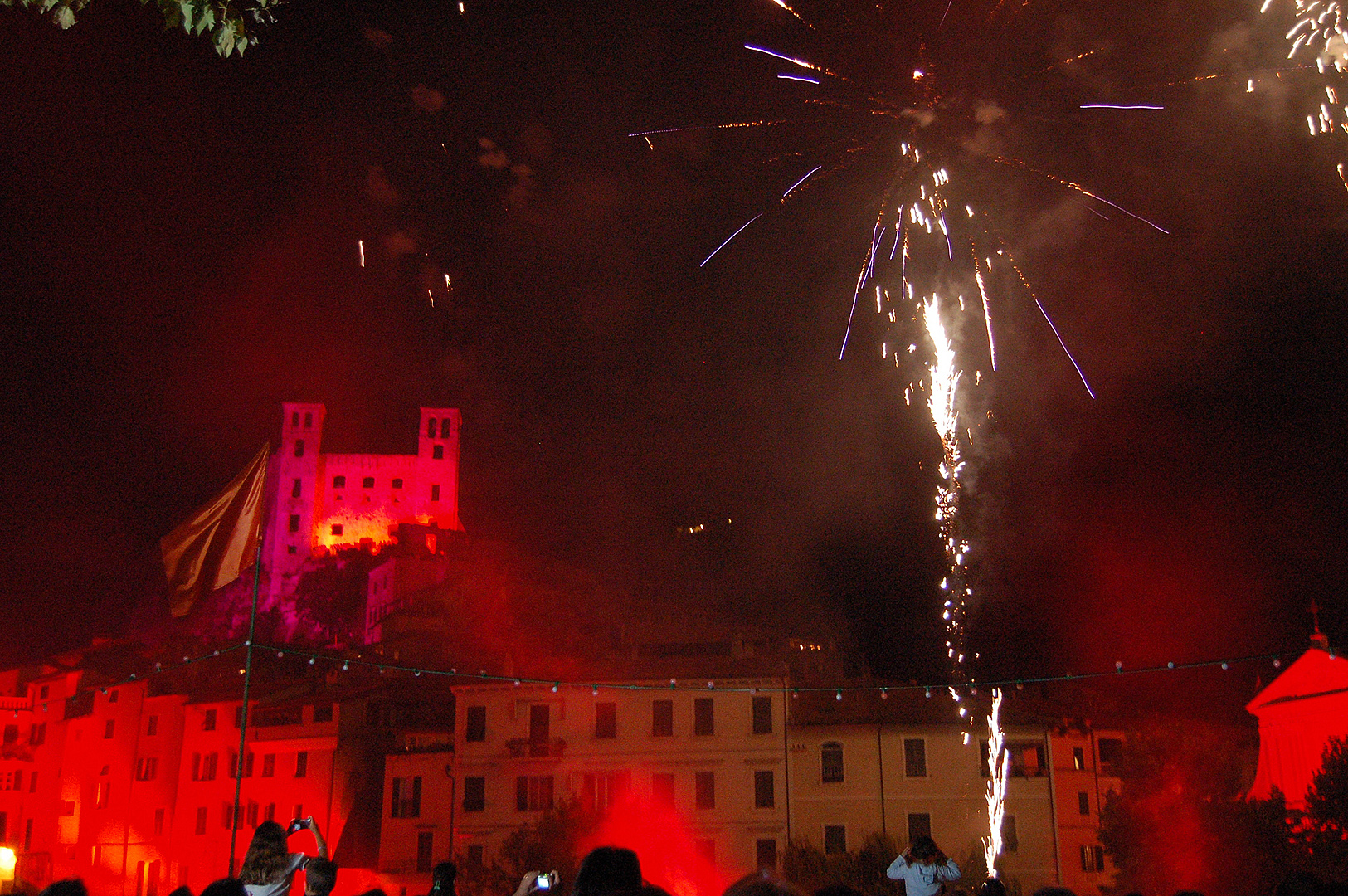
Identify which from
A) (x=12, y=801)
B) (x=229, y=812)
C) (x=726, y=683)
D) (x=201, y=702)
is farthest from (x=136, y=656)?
(x=726, y=683)

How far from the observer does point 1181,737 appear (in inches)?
1043

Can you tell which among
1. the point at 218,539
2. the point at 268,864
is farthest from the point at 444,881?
the point at 218,539

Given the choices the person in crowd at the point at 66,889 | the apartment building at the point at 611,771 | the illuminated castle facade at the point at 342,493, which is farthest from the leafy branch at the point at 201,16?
the illuminated castle facade at the point at 342,493

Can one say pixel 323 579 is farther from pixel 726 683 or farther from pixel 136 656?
pixel 726 683

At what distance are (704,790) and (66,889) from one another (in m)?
30.4

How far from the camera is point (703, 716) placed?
33344 mm

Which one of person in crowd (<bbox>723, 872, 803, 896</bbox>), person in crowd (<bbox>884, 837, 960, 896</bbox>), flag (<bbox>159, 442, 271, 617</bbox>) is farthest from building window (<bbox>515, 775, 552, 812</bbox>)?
person in crowd (<bbox>723, 872, 803, 896</bbox>)

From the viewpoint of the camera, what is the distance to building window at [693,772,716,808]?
3262 cm

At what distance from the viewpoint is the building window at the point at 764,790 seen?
32.4 m

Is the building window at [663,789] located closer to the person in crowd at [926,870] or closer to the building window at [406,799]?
the building window at [406,799]

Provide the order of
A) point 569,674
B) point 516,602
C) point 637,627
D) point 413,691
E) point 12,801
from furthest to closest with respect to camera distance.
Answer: point 516,602 → point 637,627 → point 12,801 → point 413,691 → point 569,674

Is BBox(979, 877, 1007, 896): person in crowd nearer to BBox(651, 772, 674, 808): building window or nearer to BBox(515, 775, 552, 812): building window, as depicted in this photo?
BBox(651, 772, 674, 808): building window

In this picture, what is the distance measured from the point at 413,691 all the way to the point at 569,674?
7721 millimetres

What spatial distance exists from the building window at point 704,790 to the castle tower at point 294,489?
60.0 meters
